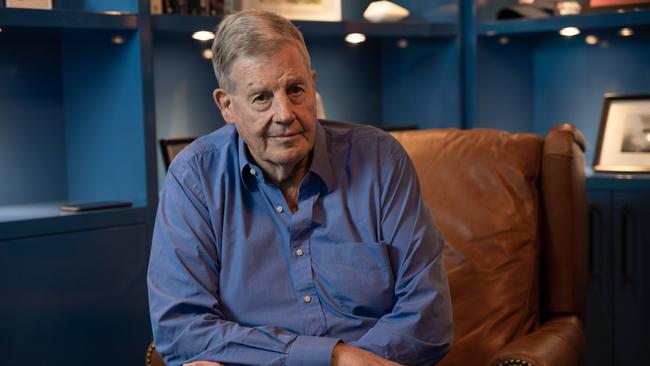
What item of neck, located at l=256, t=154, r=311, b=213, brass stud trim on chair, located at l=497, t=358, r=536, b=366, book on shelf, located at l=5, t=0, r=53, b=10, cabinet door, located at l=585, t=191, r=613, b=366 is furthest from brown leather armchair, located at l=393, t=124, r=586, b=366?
Answer: book on shelf, located at l=5, t=0, r=53, b=10

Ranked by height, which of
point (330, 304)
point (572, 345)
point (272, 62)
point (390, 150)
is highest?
point (272, 62)

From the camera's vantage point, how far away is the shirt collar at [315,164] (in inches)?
75.0

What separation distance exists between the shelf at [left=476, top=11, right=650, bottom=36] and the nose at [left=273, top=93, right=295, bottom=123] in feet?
5.89

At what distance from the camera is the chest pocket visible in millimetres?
1866

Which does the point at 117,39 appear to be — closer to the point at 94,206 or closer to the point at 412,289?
the point at 94,206

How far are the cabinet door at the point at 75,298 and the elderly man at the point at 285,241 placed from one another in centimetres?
78

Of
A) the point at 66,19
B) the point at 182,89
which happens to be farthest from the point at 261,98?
the point at 182,89

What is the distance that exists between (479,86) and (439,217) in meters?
1.28

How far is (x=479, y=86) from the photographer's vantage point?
141 inches

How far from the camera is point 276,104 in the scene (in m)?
1.81

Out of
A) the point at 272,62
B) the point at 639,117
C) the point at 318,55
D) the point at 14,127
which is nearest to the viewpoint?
the point at 272,62

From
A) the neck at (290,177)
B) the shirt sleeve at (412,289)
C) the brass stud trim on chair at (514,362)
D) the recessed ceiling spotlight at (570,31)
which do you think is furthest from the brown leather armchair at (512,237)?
the recessed ceiling spotlight at (570,31)

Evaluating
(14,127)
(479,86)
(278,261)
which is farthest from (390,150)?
(479,86)

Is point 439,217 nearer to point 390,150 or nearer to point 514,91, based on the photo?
point 390,150
